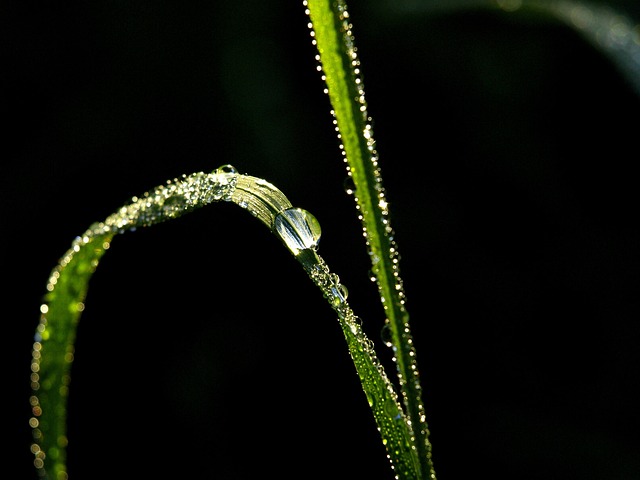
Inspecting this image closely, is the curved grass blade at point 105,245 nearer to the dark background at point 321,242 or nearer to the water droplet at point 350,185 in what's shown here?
the water droplet at point 350,185

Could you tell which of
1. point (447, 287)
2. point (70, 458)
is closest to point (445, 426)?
point (447, 287)

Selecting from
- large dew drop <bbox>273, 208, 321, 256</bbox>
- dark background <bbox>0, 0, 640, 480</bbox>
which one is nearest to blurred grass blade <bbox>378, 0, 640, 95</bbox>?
dark background <bbox>0, 0, 640, 480</bbox>

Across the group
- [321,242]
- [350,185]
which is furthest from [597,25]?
[321,242]

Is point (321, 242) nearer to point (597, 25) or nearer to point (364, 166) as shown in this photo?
point (597, 25)

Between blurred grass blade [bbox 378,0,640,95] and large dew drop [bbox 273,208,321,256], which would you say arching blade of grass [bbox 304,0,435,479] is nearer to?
large dew drop [bbox 273,208,321,256]

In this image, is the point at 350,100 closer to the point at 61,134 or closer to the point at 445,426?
the point at 445,426

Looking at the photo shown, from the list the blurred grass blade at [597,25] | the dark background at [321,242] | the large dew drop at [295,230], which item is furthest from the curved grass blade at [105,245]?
the dark background at [321,242]
